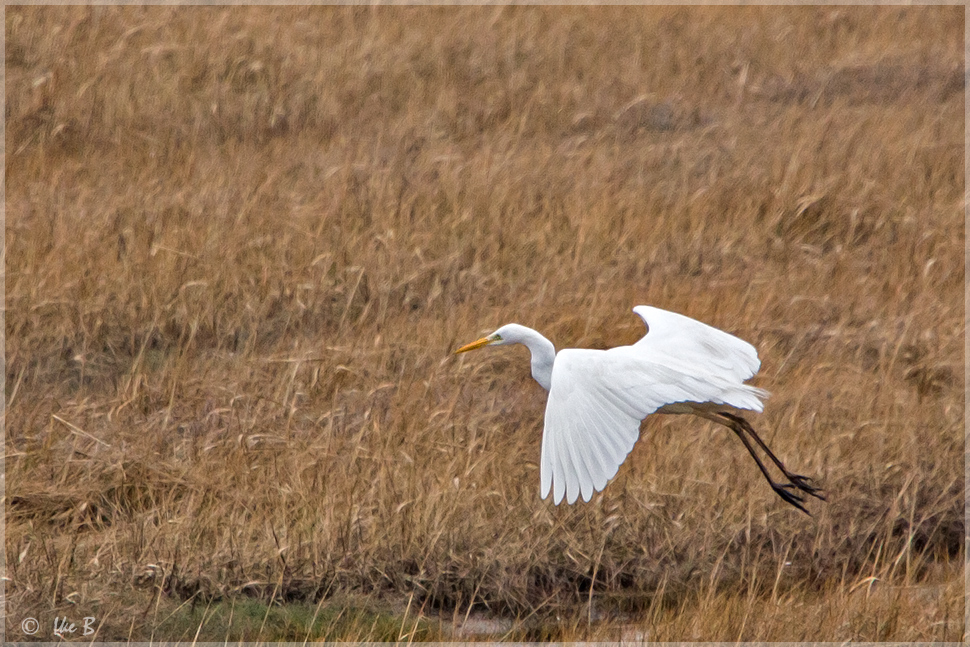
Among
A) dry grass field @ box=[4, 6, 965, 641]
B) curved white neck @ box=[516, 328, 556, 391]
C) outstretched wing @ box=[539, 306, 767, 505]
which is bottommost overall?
dry grass field @ box=[4, 6, 965, 641]

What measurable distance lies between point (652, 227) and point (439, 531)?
2951 millimetres

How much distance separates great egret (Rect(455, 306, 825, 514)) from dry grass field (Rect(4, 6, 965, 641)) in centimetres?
58

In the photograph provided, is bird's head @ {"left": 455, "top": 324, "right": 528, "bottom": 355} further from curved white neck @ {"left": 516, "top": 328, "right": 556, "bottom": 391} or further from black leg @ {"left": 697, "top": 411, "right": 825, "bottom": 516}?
black leg @ {"left": 697, "top": 411, "right": 825, "bottom": 516}

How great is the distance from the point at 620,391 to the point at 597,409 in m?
0.10

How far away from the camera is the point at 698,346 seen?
3865 millimetres

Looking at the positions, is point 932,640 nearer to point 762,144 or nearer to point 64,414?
point 64,414

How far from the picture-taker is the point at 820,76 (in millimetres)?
8812

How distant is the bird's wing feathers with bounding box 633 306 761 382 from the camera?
375 centimetres

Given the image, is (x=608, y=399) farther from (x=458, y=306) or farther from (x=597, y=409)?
(x=458, y=306)

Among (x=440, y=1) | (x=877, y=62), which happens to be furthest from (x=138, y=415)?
(x=877, y=62)

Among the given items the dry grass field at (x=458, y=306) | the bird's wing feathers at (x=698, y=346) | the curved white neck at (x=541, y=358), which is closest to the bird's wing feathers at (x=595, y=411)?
the curved white neck at (x=541, y=358)

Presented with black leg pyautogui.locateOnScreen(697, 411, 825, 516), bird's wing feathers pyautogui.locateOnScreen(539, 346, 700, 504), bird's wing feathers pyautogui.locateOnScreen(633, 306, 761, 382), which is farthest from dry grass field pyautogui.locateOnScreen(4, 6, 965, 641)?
bird's wing feathers pyautogui.locateOnScreen(539, 346, 700, 504)

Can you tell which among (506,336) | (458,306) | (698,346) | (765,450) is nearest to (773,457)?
(765,450)

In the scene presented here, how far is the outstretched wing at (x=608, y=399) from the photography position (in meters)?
2.89
